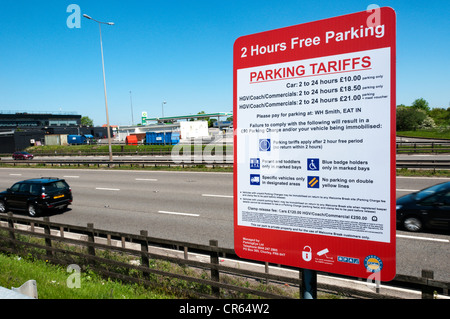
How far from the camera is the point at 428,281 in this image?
3646 mm

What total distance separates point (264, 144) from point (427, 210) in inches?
367

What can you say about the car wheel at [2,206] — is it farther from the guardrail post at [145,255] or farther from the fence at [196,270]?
the guardrail post at [145,255]

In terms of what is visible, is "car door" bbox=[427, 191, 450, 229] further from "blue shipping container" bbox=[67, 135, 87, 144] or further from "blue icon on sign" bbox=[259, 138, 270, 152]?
"blue shipping container" bbox=[67, 135, 87, 144]

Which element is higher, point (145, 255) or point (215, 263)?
point (215, 263)

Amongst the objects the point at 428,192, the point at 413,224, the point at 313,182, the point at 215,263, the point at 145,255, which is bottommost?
the point at 413,224

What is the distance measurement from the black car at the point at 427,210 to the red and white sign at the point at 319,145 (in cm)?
897

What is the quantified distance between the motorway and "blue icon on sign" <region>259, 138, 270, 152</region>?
6491 mm

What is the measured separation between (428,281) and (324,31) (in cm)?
331

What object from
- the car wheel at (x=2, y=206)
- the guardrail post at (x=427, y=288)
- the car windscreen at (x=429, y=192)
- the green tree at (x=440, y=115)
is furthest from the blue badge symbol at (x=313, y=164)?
the green tree at (x=440, y=115)

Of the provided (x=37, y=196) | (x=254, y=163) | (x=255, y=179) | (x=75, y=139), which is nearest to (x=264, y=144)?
(x=254, y=163)

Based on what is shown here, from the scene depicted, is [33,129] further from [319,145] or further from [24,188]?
[319,145]

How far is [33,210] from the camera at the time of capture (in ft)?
45.9

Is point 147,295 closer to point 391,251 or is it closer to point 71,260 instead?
point 71,260
